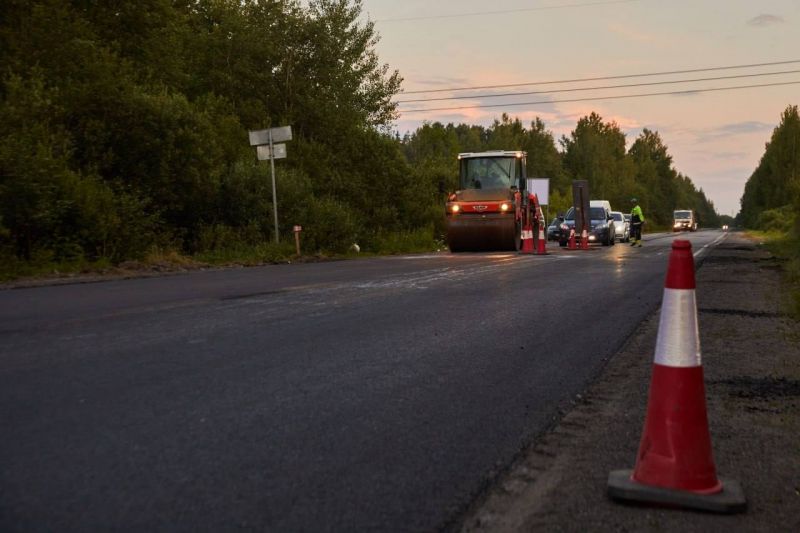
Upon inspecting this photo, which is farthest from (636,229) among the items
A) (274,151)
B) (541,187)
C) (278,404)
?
(278,404)

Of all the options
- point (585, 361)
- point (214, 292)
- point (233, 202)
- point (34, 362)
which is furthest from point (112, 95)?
point (585, 361)

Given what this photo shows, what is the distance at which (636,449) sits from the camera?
389 cm

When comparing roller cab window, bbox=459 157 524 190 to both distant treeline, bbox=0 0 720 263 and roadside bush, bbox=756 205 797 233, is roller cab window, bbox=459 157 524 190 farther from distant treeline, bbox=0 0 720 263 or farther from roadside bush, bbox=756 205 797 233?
roadside bush, bbox=756 205 797 233

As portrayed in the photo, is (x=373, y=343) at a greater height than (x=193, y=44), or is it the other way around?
(x=193, y=44)

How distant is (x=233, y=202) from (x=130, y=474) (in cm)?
2224

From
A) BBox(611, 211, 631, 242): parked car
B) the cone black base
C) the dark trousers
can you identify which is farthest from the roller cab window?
the cone black base

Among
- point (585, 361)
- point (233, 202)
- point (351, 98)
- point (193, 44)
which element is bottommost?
Answer: point (585, 361)

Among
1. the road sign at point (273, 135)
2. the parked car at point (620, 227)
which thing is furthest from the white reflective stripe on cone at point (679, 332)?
the parked car at point (620, 227)

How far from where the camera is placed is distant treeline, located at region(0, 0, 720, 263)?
1858 centimetres

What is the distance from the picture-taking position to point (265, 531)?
9.25 feet

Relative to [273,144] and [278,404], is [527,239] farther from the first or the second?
[278,404]

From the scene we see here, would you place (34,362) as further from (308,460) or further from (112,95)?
(112,95)

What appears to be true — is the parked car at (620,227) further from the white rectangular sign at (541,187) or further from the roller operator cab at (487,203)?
the roller operator cab at (487,203)

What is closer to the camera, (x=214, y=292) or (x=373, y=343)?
(x=373, y=343)
